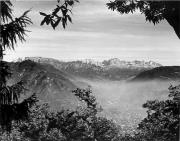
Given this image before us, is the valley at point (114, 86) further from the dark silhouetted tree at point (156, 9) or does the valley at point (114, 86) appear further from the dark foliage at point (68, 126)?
→ the dark silhouetted tree at point (156, 9)

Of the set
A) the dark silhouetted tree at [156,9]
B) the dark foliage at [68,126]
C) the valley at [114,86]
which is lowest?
the dark foliage at [68,126]

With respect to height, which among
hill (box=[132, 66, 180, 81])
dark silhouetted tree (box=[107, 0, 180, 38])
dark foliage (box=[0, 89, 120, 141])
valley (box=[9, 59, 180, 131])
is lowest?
dark foliage (box=[0, 89, 120, 141])

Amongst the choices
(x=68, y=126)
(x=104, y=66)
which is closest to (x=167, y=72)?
(x=68, y=126)

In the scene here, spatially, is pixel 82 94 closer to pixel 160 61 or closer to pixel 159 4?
pixel 160 61

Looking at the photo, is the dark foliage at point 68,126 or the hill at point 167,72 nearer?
the hill at point 167,72

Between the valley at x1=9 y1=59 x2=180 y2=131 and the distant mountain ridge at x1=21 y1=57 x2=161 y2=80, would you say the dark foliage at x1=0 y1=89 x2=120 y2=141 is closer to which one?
the valley at x1=9 y1=59 x2=180 y2=131

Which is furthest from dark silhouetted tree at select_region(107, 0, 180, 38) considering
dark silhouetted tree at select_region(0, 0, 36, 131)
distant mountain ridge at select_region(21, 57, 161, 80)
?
distant mountain ridge at select_region(21, 57, 161, 80)

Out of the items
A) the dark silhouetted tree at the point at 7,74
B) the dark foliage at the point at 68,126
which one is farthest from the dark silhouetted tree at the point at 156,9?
the dark foliage at the point at 68,126

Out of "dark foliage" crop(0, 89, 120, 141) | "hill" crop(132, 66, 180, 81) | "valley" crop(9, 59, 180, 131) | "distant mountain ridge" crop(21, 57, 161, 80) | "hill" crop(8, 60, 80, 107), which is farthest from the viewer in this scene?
"dark foliage" crop(0, 89, 120, 141)
